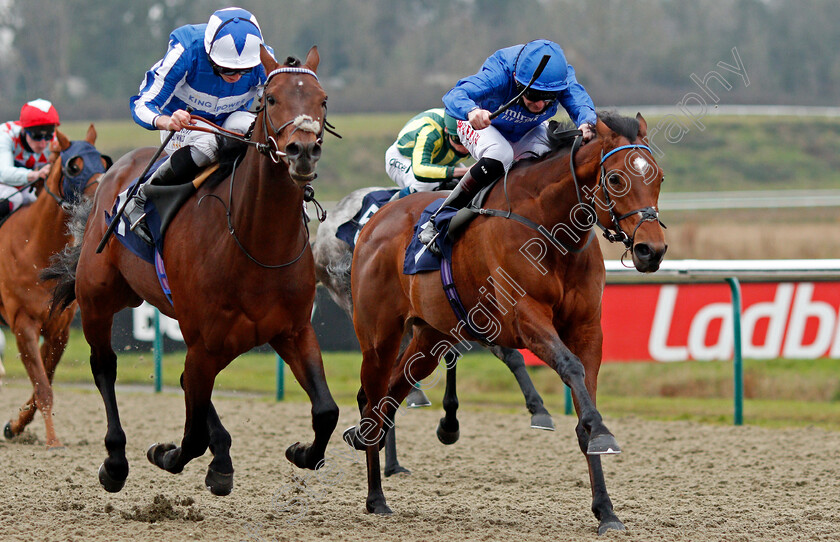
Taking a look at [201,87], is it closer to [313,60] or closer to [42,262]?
[313,60]

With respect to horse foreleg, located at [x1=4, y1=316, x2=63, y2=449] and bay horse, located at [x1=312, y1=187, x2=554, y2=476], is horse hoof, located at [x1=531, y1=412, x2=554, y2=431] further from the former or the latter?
horse foreleg, located at [x1=4, y1=316, x2=63, y2=449]

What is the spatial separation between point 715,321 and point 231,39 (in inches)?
199

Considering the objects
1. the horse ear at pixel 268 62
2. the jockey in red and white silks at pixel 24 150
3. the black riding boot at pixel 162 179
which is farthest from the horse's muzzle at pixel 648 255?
the jockey in red and white silks at pixel 24 150

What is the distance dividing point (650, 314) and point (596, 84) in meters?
29.4

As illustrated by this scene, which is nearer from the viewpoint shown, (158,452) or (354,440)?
(158,452)

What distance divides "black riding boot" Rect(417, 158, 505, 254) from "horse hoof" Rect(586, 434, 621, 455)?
4.82ft

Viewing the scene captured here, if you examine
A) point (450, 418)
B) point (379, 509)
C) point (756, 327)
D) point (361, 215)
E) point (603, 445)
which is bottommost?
point (379, 509)

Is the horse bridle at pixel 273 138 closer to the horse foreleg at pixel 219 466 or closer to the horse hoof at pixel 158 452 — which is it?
the horse foreleg at pixel 219 466

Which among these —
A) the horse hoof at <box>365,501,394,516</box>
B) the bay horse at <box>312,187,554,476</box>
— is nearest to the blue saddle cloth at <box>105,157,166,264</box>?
the horse hoof at <box>365,501,394,516</box>

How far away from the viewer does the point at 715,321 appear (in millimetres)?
8602

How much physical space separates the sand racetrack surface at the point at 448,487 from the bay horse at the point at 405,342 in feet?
0.86

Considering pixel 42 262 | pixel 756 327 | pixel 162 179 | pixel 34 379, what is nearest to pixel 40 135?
pixel 42 262

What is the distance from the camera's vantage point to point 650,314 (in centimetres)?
875

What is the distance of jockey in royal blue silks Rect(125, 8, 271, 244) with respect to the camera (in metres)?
4.98
